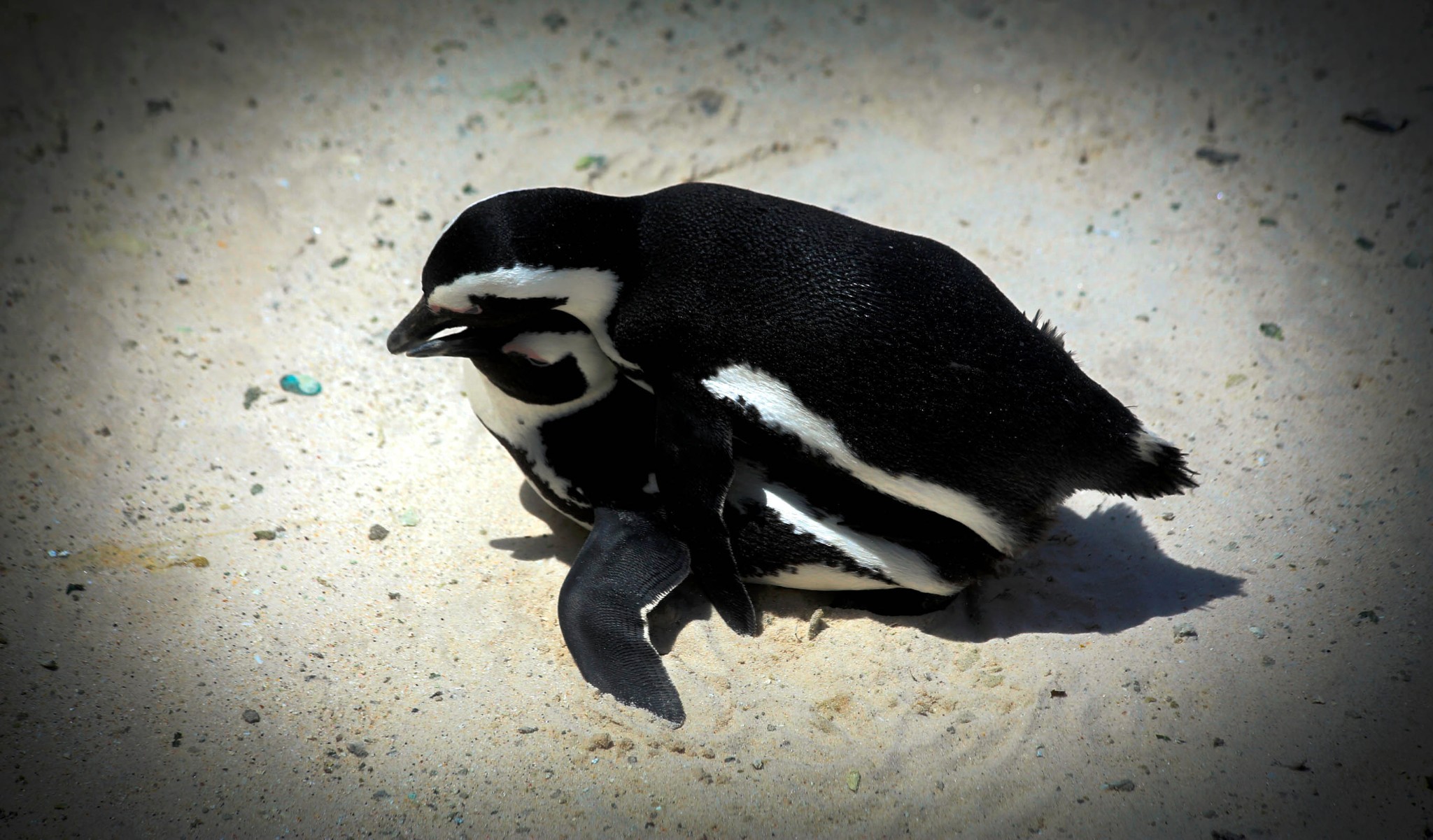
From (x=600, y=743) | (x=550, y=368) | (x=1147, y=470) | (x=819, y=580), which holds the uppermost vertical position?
(x=1147, y=470)

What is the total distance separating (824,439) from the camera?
6.48ft

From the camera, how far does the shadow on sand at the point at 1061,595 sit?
2254mm

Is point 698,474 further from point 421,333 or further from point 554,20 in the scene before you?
point 554,20

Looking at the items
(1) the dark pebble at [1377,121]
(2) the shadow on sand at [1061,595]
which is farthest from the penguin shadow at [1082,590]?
(1) the dark pebble at [1377,121]

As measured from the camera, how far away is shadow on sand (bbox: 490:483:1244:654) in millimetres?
2254

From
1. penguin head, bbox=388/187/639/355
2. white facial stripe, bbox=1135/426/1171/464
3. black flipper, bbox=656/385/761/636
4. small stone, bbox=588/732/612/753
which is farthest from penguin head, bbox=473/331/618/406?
white facial stripe, bbox=1135/426/1171/464

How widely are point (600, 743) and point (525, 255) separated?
0.92 metres

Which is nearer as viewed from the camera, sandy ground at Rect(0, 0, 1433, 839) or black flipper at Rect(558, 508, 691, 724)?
sandy ground at Rect(0, 0, 1433, 839)

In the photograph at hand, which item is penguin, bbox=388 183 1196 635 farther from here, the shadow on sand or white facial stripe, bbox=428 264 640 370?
the shadow on sand

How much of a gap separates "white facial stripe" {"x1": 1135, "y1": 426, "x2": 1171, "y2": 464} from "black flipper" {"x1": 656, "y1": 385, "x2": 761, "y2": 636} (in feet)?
2.42

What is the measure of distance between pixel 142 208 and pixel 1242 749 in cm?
339

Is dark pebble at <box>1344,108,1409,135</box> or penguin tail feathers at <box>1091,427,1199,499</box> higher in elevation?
dark pebble at <box>1344,108,1409,135</box>

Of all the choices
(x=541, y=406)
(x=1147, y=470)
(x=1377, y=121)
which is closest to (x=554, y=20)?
(x=541, y=406)

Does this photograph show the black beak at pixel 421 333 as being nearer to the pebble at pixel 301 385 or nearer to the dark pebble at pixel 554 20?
the pebble at pixel 301 385
